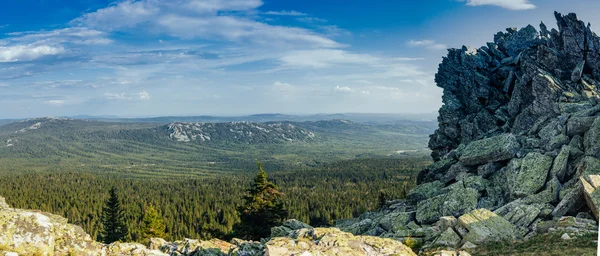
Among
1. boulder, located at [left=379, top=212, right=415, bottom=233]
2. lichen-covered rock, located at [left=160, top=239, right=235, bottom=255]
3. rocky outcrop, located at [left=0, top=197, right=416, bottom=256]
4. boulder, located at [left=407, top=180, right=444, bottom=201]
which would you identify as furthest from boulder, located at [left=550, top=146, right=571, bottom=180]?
lichen-covered rock, located at [left=160, top=239, right=235, bottom=255]

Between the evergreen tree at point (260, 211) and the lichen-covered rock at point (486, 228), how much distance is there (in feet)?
94.7

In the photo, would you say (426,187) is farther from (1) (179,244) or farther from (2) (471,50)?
(2) (471,50)

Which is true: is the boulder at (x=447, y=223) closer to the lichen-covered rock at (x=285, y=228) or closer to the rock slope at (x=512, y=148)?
the rock slope at (x=512, y=148)

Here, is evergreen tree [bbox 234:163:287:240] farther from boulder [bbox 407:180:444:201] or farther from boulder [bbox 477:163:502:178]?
boulder [bbox 477:163:502:178]

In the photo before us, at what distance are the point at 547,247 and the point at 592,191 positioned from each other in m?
10.4

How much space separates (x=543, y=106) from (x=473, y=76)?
89.2ft

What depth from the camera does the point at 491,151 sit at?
182 ft

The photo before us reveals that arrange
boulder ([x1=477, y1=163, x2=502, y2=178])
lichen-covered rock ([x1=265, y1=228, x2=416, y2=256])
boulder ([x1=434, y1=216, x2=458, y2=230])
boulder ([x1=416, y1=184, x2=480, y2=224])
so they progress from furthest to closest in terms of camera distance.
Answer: boulder ([x1=477, y1=163, x2=502, y2=178])
boulder ([x1=416, y1=184, x2=480, y2=224])
boulder ([x1=434, y1=216, x2=458, y2=230])
lichen-covered rock ([x1=265, y1=228, x2=416, y2=256])

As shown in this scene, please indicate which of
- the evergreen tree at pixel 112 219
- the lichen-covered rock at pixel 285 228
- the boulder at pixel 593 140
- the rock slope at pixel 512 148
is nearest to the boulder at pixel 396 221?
the rock slope at pixel 512 148

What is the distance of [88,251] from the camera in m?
19.7

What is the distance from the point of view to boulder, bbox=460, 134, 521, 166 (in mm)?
53938

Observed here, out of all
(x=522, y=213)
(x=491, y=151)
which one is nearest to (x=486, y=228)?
(x=522, y=213)

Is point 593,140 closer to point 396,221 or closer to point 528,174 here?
point 528,174

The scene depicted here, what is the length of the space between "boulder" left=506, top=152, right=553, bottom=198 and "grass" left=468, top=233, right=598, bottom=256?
14.7 m
